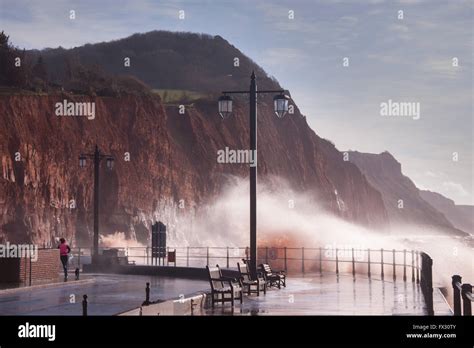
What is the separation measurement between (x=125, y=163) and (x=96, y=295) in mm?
57975

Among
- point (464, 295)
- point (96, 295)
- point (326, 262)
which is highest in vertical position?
point (464, 295)

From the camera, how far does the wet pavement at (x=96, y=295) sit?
15.6m

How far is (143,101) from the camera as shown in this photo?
274 ft

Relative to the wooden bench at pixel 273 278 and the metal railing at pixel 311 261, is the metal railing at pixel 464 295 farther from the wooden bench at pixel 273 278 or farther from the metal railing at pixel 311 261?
the wooden bench at pixel 273 278

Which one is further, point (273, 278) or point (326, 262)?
point (326, 262)

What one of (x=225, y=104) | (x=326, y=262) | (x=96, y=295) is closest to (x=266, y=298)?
(x=96, y=295)

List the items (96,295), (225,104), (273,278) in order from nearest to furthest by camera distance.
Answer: (96,295)
(225,104)
(273,278)

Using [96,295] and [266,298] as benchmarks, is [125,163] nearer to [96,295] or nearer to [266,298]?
[96,295]

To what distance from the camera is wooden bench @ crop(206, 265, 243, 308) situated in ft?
53.8

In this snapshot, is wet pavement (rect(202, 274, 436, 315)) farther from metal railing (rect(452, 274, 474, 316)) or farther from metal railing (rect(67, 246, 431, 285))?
metal railing (rect(452, 274, 474, 316))

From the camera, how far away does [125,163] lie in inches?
3012

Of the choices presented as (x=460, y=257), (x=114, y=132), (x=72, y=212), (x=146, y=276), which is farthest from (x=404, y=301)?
(x=460, y=257)

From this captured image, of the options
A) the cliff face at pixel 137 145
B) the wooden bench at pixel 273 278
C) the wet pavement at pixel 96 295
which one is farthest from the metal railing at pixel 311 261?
the cliff face at pixel 137 145

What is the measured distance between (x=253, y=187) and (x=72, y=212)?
47.3 meters
